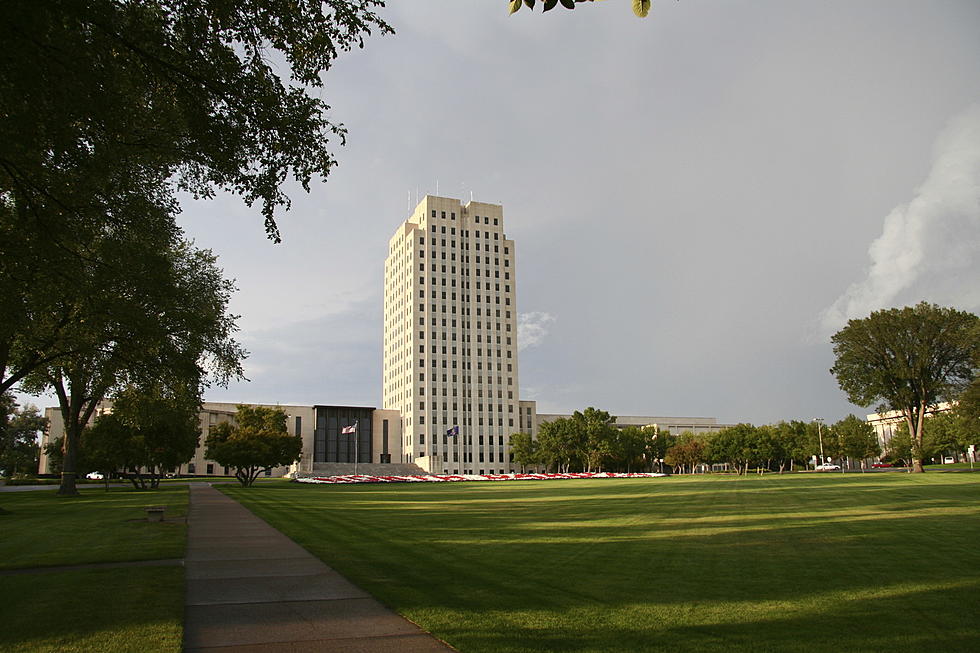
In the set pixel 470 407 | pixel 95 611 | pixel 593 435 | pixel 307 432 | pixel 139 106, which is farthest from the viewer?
pixel 470 407

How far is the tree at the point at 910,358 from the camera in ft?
213

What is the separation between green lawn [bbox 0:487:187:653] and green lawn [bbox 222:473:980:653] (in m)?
2.99

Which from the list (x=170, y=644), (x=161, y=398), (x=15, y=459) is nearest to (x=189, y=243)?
(x=161, y=398)

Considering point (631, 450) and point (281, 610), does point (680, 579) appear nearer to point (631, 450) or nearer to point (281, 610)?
point (281, 610)

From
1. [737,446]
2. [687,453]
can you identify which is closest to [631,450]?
[687,453]

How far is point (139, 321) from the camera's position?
21750mm

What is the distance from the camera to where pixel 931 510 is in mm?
22469

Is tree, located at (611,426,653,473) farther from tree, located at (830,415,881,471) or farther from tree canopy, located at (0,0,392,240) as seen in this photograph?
tree canopy, located at (0,0,392,240)

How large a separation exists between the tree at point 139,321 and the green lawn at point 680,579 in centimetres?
925

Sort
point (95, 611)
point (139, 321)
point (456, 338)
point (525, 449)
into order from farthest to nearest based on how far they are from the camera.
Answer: point (456, 338) → point (525, 449) → point (139, 321) → point (95, 611)

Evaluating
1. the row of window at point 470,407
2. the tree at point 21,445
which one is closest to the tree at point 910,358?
the row of window at point 470,407

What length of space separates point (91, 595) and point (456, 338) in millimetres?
150330

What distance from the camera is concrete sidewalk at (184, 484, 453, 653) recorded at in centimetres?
755

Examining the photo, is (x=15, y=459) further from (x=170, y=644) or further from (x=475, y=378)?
(x=170, y=644)
